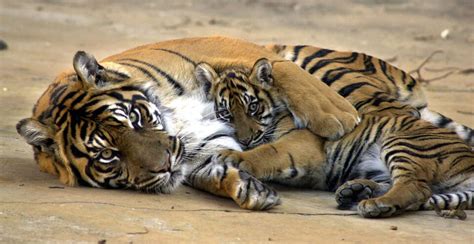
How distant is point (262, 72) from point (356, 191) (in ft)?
2.97

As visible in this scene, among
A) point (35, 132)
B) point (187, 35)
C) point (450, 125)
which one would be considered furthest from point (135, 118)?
point (187, 35)

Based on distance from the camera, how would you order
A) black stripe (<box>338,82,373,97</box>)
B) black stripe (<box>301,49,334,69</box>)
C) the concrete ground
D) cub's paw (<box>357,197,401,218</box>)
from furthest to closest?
black stripe (<box>301,49,334,69</box>) → black stripe (<box>338,82,373,97</box>) → cub's paw (<box>357,197,401,218</box>) → the concrete ground

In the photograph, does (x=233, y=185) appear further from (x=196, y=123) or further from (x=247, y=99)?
(x=247, y=99)

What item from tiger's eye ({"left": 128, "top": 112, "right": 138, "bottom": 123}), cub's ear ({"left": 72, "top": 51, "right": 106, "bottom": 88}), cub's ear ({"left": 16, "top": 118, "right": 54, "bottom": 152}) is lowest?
cub's ear ({"left": 16, "top": 118, "right": 54, "bottom": 152})

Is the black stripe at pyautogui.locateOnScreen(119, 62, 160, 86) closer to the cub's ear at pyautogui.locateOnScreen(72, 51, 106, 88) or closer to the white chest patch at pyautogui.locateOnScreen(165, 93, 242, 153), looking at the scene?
the white chest patch at pyautogui.locateOnScreen(165, 93, 242, 153)

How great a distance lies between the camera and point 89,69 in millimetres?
4730

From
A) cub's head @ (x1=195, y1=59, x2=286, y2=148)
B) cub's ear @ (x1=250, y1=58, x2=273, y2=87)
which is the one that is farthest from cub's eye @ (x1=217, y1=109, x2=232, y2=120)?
cub's ear @ (x1=250, y1=58, x2=273, y2=87)

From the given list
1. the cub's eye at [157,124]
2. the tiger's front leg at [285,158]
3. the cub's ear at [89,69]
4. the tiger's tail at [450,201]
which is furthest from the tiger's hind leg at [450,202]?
the cub's ear at [89,69]

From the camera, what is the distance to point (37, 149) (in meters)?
4.84

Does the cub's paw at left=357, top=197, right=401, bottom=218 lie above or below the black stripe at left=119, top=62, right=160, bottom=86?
below

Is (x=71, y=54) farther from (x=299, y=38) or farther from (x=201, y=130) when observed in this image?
(x=201, y=130)

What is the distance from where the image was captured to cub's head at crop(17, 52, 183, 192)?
453cm

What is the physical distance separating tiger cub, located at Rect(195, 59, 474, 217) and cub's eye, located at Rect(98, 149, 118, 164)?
0.59 meters

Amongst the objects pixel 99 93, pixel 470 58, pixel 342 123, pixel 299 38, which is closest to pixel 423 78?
pixel 470 58
